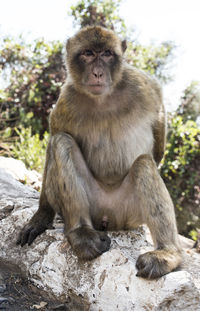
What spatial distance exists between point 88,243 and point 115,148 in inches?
35.6

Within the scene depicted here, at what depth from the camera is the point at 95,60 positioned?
3.17 meters

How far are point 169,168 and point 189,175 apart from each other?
514 millimetres

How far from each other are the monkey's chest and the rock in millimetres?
621

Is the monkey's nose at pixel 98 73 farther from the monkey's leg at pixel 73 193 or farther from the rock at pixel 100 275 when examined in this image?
the rock at pixel 100 275

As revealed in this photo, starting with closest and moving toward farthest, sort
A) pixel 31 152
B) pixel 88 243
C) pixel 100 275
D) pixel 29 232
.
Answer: pixel 100 275
pixel 88 243
pixel 29 232
pixel 31 152

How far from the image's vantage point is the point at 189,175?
8.71 metres

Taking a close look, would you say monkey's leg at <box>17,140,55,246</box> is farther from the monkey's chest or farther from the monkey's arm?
the monkey's arm

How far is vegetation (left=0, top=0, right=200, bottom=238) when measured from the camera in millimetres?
8586

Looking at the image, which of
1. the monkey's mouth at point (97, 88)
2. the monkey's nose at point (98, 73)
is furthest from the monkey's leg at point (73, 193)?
the monkey's nose at point (98, 73)

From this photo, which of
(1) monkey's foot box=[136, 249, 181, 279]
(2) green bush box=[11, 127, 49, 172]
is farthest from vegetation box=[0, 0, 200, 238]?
(1) monkey's foot box=[136, 249, 181, 279]

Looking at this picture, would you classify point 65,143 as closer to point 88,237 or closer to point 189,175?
point 88,237

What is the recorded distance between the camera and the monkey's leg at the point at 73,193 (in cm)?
284

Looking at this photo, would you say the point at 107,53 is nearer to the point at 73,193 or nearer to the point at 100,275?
the point at 73,193

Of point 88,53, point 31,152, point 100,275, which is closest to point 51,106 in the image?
point 31,152
